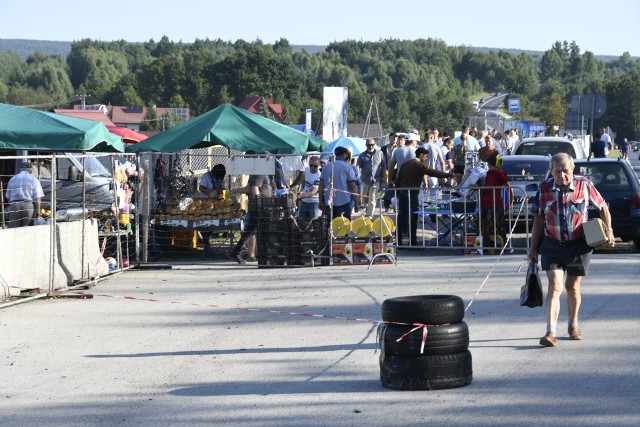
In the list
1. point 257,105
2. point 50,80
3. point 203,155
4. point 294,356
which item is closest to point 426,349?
point 294,356

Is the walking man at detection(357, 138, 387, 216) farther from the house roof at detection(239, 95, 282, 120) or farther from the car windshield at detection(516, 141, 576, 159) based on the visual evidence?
the house roof at detection(239, 95, 282, 120)

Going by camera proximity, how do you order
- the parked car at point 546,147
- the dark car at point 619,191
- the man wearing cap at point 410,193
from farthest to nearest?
the parked car at point 546,147
the man wearing cap at point 410,193
the dark car at point 619,191

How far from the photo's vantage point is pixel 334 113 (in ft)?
108

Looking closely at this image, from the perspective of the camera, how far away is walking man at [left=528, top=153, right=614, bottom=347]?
Result: 8.88 metres

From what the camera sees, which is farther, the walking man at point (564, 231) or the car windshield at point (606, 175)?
the car windshield at point (606, 175)

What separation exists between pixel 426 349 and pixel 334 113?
85.3 feet

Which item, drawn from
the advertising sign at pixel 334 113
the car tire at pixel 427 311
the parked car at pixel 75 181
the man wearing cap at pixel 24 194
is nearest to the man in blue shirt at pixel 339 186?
the man wearing cap at pixel 24 194

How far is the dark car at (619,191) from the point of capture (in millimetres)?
16438

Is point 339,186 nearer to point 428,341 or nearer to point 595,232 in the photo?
point 595,232

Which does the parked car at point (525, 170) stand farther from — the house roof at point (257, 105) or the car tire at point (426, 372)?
the house roof at point (257, 105)

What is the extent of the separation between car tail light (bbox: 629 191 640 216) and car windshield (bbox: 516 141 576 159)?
21.6 feet

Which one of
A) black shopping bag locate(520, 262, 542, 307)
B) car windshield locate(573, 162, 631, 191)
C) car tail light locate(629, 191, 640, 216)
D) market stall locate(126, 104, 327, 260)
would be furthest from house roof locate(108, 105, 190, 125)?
black shopping bag locate(520, 262, 542, 307)

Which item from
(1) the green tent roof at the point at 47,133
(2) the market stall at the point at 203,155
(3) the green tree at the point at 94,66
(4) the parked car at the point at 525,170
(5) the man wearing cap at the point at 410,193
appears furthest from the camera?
(3) the green tree at the point at 94,66

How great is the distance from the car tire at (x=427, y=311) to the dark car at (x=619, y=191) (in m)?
8.94
